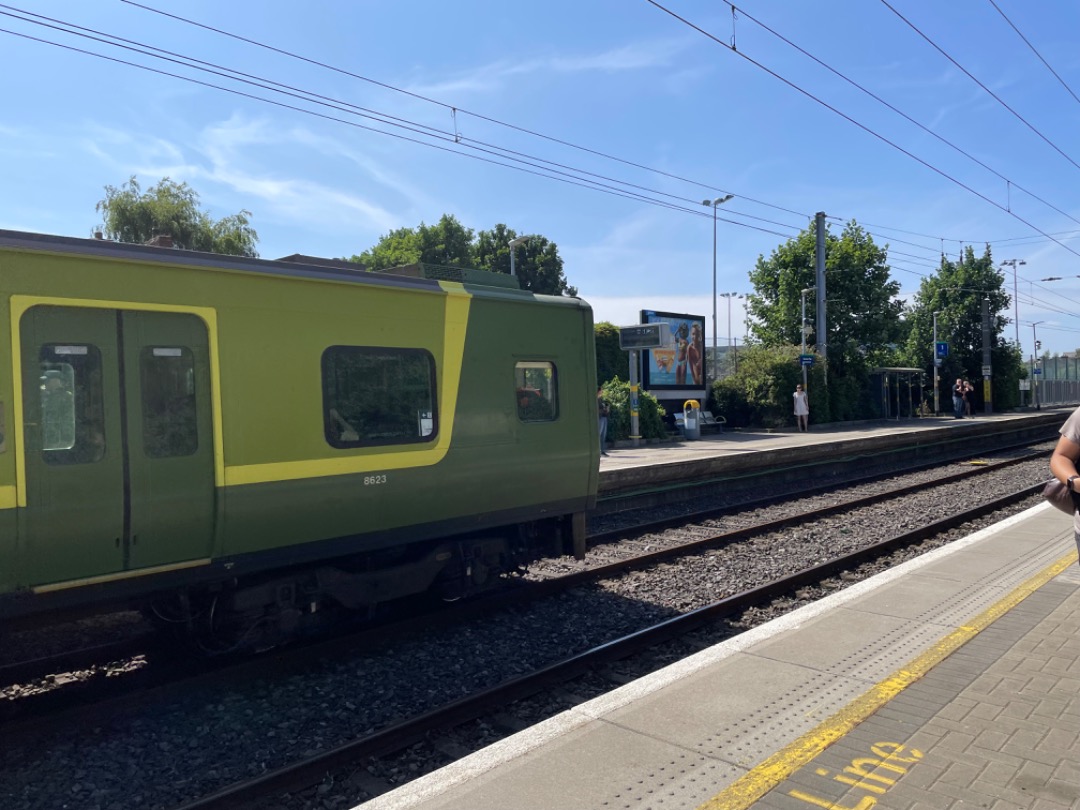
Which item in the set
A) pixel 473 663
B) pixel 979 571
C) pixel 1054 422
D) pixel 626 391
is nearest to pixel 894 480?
pixel 626 391

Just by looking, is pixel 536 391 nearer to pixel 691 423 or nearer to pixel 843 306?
pixel 691 423

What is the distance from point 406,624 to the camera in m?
6.72

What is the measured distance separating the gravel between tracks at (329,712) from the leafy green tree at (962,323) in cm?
4457

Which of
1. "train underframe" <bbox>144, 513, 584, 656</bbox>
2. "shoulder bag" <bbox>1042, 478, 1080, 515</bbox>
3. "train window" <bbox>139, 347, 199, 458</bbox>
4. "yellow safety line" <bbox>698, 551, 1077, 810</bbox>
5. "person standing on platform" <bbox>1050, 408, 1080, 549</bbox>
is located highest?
"train window" <bbox>139, 347, 199, 458</bbox>

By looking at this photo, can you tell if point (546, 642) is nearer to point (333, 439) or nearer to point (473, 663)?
point (473, 663)

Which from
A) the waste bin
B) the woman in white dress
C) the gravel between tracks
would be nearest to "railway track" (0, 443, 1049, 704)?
the gravel between tracks

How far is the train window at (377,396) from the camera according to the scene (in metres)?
5.92

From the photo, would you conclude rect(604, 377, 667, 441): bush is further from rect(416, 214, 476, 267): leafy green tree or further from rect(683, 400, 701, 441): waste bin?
rect(416, 214, 476, 267): leafy green tree

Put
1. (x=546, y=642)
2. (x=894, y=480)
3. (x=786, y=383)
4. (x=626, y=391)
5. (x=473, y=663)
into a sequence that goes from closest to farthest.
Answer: (x=473, y=663) → (x=546, y=642) → (x=894, y=480) → (x=626, y=391) → (x=786, y=383)

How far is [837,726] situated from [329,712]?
3.13 meters

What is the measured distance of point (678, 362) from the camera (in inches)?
1132

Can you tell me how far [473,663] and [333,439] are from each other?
2.01 m

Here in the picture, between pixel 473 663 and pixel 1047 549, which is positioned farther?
pixel 1047 549

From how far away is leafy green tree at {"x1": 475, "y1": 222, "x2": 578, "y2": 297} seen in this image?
2418 inches
